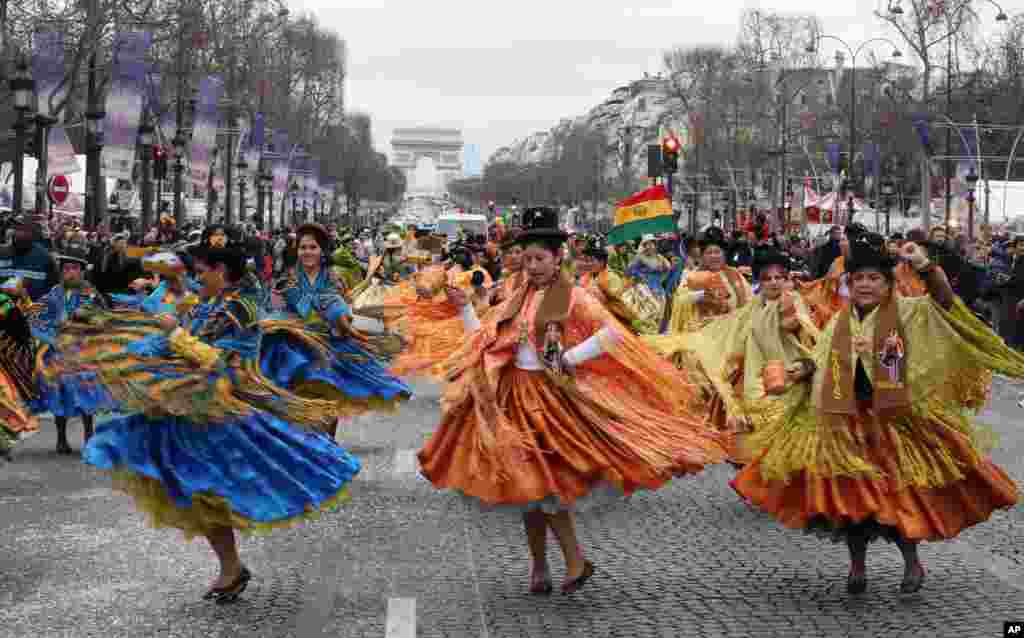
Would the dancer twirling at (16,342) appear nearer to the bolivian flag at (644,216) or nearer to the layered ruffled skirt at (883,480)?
the bolivian flag at (644,216)

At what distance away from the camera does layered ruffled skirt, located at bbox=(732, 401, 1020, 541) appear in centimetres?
774

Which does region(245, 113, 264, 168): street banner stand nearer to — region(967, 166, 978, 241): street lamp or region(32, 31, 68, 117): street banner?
region(967, 166, 978, 241): street lamp

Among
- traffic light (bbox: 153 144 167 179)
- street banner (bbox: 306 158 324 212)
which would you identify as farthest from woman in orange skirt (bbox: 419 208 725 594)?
street banner (bbox: 306 158 324 212)

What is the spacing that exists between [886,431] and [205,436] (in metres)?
3.16

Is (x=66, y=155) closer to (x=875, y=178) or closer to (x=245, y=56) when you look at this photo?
(x=245, y=56)

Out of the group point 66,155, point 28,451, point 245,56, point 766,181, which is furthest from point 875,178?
point 28,451

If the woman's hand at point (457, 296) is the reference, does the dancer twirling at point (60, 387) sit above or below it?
below

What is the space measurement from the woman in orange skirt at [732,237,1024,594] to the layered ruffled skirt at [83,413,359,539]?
2197mm

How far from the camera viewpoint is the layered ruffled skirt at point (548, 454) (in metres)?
7.54

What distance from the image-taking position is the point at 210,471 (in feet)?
24.6

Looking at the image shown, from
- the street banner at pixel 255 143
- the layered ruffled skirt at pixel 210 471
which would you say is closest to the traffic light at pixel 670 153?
the layered ruffled skirt at pixel 210 471

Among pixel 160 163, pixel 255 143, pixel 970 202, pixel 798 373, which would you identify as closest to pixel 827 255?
pixel 798 373

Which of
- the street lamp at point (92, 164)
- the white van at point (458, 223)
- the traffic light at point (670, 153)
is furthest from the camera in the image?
the white van at point (458, 223)

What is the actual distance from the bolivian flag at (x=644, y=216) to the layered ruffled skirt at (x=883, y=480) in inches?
144
